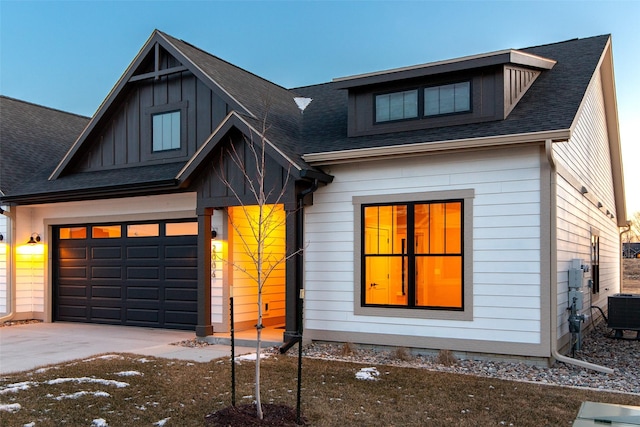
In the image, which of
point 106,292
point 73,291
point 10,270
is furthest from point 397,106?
point 10,270

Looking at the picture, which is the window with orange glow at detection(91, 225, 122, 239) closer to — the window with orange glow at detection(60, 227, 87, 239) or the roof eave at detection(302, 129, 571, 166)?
the window with orange glow at detection(60, 227, 87, 239)

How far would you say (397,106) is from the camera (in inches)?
394

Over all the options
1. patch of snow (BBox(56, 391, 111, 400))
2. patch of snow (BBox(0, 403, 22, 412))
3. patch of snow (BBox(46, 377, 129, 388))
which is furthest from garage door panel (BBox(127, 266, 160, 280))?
patch of snow (BBox(0, 403, 22, 412))

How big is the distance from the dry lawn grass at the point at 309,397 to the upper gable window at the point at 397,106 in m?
4.38

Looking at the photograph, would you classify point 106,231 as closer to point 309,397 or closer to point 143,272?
point 143,272

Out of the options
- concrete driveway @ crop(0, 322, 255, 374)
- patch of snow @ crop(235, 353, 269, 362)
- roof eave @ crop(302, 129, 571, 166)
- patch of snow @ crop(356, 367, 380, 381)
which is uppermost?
roof eave @ crop(302, 129, 571, 166)

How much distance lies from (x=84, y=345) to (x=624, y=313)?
393 inches

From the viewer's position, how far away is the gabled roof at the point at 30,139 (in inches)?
555

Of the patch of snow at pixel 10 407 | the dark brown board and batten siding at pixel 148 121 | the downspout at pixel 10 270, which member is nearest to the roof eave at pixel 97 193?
the downspout at pixel 10 270

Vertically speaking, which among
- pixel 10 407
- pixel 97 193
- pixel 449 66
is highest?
pixel 449 66

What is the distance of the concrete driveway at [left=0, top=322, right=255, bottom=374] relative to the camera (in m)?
8.84

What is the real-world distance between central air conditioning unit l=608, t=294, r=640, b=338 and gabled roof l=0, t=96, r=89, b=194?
506 inches

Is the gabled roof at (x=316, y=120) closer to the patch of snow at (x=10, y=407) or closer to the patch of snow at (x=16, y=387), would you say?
the patch of snow at (x=10, y=407)

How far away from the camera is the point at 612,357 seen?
925 centimetres
